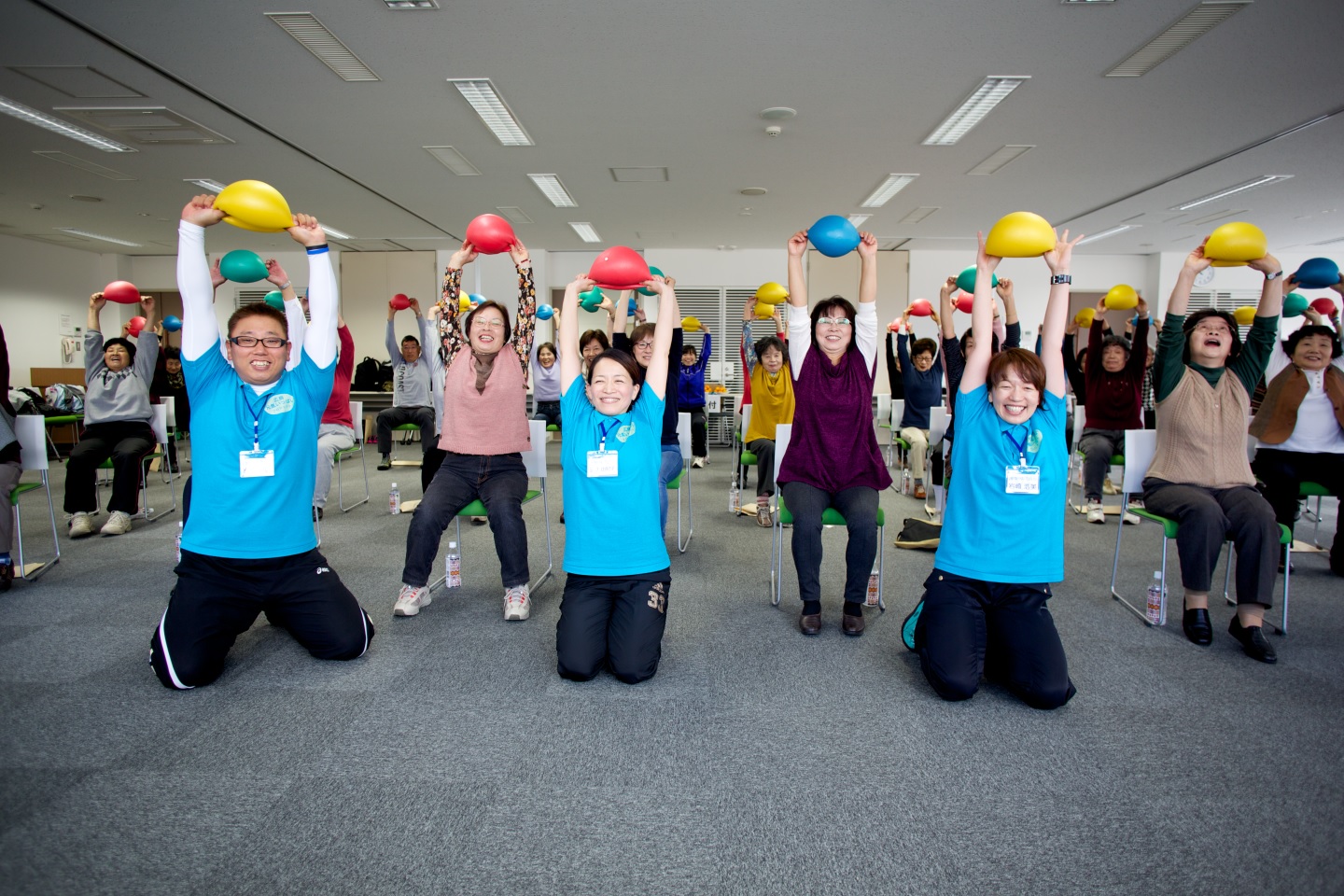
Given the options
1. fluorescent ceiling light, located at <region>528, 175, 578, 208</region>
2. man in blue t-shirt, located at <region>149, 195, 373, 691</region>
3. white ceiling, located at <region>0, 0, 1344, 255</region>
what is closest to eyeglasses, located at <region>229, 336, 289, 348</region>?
man in blue t-shirt, located at <region>149, 195, 373, 691</region>

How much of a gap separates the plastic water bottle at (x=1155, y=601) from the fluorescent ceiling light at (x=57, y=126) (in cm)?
879

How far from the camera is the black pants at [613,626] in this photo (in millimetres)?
2422

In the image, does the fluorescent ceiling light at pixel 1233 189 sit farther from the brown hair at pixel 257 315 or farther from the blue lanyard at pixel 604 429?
the brown hair at pixel 257 315

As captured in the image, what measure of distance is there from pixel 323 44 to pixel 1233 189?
32.2 ft

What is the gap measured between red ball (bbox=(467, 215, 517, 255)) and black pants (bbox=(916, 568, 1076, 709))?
2.20 m

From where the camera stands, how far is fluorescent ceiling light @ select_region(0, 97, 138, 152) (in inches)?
229

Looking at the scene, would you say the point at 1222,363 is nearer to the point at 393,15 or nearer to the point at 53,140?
the point at 393,15

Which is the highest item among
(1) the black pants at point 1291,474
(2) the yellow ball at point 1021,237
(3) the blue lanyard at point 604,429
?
(2) the yellow ball at point 1021,237

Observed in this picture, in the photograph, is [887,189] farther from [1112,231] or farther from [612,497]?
[612,497]

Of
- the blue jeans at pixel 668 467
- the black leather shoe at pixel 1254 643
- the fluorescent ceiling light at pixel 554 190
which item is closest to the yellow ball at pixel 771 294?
the blue jeans at pixel 668 467

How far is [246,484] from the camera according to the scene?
7.94 ft

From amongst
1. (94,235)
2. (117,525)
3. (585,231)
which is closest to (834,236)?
(117,525)

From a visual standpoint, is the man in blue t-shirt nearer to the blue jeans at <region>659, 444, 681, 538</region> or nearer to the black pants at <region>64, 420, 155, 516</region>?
the blue jeans at <region>659, 444, 681, 538</region>

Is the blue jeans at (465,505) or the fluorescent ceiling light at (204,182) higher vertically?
the fluorescent ceiling light at (204,182)
